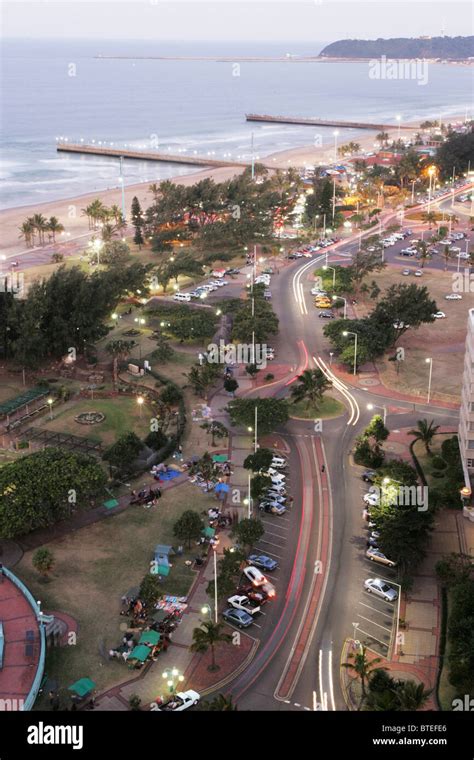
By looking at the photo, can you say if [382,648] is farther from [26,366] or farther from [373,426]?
[26,366]

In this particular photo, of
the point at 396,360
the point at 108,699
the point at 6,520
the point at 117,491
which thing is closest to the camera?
the point at 108,699

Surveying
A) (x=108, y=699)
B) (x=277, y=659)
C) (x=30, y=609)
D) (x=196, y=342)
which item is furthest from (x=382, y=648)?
(x=196, y=342)

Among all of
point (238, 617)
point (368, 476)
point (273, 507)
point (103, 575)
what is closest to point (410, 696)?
point (238, 617)

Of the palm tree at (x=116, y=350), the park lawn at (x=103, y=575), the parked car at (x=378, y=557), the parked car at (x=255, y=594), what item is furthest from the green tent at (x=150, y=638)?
the palm tree at (x=116, y=350)

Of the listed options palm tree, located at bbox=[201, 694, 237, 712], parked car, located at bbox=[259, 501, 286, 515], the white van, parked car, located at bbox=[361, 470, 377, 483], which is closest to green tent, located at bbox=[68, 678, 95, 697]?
palm tree, located at bbox=[201, 694, 237, 712]

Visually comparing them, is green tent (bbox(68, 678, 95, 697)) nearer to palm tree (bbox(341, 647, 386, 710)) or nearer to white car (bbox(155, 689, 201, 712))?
white car (bbox(155, 689, 201, 712))

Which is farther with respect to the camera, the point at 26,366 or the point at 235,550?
the point at 26,366
